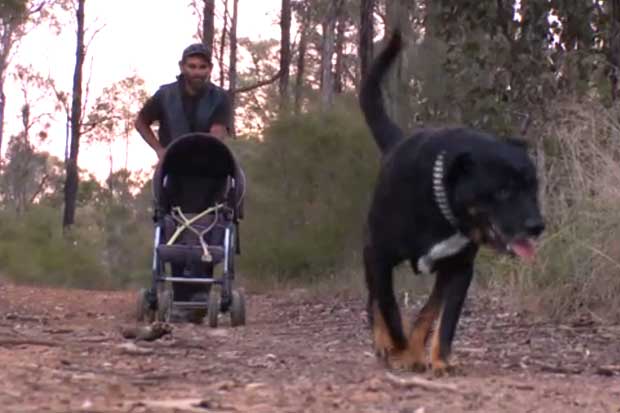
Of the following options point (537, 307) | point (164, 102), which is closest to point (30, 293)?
point (164, 102)

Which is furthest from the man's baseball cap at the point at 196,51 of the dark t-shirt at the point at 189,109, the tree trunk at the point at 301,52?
the tree trunk at the point at 301,52

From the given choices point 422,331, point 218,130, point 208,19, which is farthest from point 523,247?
point 208,19

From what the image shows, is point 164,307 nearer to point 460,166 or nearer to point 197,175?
point 197,175

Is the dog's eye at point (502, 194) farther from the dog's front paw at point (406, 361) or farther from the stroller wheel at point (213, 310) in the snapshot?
the stroller wheel at point (213, 310)

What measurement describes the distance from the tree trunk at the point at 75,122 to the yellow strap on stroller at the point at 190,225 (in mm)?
22462

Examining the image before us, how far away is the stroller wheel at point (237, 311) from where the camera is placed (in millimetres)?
9984

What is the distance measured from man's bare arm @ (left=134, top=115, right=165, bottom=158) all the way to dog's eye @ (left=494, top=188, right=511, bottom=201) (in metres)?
4.40

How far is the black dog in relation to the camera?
20.5 feet

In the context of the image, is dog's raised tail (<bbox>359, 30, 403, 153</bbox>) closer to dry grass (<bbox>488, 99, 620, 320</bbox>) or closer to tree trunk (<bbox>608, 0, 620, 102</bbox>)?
dry grass (<bbox>488, 99, 620, 320</bbox>)

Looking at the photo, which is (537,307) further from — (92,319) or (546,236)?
(92,319)

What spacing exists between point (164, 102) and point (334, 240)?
7287 millimetres

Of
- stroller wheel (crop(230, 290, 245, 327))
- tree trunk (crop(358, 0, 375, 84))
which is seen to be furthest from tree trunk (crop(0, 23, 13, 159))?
stroller wheel (crop(230, 290, 245, 327))

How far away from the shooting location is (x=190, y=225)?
9.95m

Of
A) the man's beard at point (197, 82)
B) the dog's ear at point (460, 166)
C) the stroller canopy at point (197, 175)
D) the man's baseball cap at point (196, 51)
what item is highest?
the man's baseball cap at point (196, 51)
